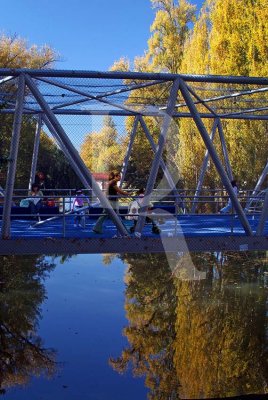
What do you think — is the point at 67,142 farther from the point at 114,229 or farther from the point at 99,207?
the point at 114,229

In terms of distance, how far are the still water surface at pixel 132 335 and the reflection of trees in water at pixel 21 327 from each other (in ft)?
0.10

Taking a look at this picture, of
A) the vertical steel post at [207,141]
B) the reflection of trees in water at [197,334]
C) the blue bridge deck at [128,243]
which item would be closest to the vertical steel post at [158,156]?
the vertical steel post at [207,141]

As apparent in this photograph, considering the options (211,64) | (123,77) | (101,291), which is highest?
(211,64)

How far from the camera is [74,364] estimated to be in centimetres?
1340

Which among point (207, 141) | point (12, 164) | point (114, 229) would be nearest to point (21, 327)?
point (114, 229)

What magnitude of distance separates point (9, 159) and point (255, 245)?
18.0 ft

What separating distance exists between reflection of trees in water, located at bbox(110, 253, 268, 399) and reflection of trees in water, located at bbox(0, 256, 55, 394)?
6.94 feet

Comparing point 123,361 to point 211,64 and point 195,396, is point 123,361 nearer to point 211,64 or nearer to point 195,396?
point 195,396

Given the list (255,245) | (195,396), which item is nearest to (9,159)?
(255,245)

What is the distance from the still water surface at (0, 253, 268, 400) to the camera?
12.4 meters

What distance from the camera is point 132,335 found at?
52.4 feet

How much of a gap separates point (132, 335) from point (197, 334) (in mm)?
1896

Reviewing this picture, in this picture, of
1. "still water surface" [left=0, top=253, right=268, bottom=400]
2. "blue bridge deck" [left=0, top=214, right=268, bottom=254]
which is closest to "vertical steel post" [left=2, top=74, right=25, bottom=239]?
"blue bridge deck" [left=0, top=214, right=268, bottom=254]

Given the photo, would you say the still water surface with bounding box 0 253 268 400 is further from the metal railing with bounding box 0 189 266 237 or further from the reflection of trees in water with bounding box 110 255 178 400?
the metal railing with bounding box 0 189 266 237
